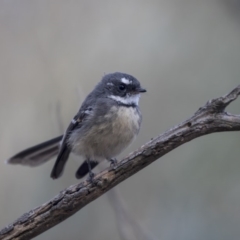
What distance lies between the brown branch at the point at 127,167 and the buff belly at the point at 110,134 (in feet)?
2.20

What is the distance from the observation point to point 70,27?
21.1 ft

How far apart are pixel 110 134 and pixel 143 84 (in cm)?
177

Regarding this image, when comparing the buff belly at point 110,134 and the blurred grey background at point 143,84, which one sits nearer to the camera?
the buff belly at point 110,134

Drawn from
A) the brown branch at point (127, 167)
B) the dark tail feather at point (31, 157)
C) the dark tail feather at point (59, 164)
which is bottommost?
the brown branch at point (127, 167)

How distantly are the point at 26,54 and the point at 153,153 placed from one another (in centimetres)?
340

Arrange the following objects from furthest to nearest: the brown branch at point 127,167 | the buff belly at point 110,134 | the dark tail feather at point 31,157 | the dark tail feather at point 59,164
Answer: the dark tail feather at point 31,157 < the dark tail feather at point 59,164 < the buff belly at point 110,134 < the brown branch at point 127,167

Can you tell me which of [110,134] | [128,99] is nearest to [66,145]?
[110,134]

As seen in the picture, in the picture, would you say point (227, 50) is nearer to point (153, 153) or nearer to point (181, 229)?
point (181, 229)

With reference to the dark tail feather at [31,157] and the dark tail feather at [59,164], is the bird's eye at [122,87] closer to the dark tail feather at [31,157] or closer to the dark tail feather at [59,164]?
the dark tail feather at [59,164]

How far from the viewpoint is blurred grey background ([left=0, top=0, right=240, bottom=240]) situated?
4.89 meters

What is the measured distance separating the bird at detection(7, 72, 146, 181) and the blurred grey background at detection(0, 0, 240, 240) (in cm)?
40

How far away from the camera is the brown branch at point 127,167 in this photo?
3.26 meters

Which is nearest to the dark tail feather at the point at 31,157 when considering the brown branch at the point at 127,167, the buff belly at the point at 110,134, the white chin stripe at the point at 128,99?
the buff belly at the point at 110,134

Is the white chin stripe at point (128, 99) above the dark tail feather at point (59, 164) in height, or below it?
above
